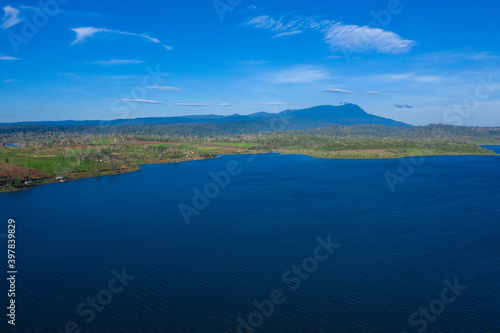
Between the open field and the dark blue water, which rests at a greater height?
the open field

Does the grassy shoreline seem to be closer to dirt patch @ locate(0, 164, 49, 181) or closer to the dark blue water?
dirt patch @ locate(0, 164, 49, 181)

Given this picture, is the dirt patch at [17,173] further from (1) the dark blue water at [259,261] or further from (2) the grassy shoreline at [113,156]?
(1) the dark blue water at [259,261]

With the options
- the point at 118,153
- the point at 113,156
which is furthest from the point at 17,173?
the point at 118,153

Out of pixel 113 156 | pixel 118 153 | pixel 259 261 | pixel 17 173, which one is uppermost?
pixel 118 153

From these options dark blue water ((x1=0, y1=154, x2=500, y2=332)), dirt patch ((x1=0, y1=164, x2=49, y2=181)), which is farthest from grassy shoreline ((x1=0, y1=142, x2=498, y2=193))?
dark blue water ((x1=0, y1=154, x2=500, y2=332))

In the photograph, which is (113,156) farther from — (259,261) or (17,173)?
(259,261)

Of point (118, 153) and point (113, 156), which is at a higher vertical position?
point (118, 153)

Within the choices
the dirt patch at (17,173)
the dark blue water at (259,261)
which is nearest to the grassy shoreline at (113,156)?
the dirt patch at (17,173)

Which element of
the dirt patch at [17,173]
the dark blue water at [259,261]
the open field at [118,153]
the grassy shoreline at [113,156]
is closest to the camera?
the dark blue water at [259,261]

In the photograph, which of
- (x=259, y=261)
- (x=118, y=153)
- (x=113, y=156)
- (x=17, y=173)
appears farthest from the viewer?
(x=118, y=153)
